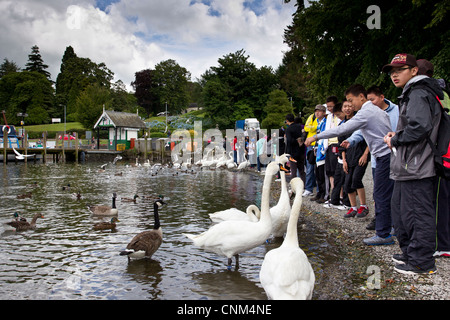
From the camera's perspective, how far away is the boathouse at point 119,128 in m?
55.8

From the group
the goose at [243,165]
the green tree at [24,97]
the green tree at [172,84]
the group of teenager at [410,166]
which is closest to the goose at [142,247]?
the group of teenager at [410,166]

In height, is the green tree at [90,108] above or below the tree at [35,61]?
below

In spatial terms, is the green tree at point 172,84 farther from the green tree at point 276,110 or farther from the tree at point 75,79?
the green tree at point 276,110

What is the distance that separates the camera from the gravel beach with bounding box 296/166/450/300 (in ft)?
13.1

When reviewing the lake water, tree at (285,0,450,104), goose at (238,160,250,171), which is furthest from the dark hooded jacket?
goose at (238,160,250,171)

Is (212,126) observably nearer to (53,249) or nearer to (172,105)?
(172,105)

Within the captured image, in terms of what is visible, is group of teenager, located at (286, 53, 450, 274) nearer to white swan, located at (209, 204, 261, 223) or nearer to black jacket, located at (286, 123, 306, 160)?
white swan, located at (209, 204, 261, 223)

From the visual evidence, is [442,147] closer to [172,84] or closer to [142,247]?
[142,247]

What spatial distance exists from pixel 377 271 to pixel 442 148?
180cm

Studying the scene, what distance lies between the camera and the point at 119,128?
57.0m

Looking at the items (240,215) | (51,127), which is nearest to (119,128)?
(51,127)

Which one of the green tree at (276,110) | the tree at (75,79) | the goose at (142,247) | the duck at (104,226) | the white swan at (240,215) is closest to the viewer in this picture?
the goose at (142,247)

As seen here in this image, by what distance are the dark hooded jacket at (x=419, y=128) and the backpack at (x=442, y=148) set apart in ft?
0.19
